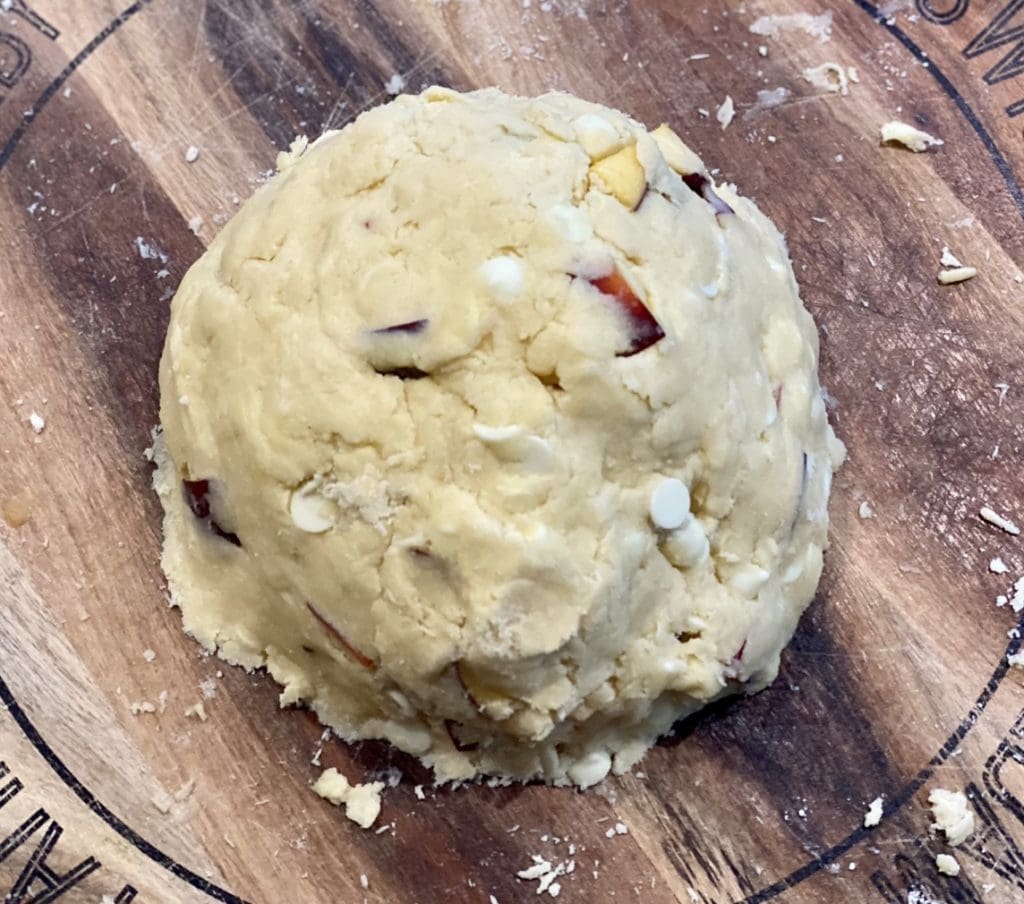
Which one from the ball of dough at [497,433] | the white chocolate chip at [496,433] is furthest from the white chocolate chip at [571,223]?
the white chocolate chip at [496,433]

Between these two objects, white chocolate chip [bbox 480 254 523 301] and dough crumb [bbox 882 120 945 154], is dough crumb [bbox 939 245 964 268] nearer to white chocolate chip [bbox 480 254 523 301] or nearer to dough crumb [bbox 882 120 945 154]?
dough crumb [bbox 882 120 945 154]

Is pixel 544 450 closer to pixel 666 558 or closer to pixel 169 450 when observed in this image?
pixel 666 558

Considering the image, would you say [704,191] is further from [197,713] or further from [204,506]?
[197,713]

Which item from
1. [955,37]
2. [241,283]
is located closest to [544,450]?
[241,283]

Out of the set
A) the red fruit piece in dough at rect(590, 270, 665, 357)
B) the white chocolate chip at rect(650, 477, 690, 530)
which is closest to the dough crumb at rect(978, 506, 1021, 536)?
the white chocolate chip at rect(650, 477, 690, 530)

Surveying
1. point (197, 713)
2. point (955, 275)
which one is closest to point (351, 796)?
point (197, 713)

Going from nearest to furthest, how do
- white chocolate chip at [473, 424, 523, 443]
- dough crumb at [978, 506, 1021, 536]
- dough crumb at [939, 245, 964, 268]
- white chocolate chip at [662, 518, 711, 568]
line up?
white chocolate chip at [473, 424, 523, 443] < white chocolate chip at [662, 518, 711, 568] < dough crumb at [978, 506, 1021, 536] < dough crumb at [939, 245, 964, 268]

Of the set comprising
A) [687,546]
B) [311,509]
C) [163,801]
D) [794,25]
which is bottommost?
[163,801]
